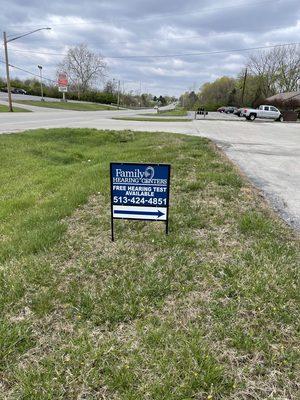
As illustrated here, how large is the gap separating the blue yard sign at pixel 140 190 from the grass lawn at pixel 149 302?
39cm

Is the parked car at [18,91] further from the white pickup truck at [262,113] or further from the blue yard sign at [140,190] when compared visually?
the blue yard sign at [140,190]

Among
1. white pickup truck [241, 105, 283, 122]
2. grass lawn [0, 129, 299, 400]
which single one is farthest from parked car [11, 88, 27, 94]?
grass lawn [0, 129, 299, 400]

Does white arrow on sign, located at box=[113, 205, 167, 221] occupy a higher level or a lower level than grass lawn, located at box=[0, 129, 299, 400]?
higher

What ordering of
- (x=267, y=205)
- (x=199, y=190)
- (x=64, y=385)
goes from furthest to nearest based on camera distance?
(x=199, y=190)
(x=267, y=205)
(x=64, y=385)

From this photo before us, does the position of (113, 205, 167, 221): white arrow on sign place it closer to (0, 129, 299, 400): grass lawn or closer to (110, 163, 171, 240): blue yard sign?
(110, 163, 171, 240): blue yard sign

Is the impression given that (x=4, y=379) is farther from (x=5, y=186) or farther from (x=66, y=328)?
(x=5, y=186)

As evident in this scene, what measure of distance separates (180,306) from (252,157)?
9079 mm

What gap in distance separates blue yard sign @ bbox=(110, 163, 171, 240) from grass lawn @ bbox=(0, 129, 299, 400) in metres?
0.39

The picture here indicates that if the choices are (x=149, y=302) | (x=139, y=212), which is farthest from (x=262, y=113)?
(x=149, y=302)

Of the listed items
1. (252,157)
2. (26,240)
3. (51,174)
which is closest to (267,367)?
(26,240)

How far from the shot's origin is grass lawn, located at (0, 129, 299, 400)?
220cm

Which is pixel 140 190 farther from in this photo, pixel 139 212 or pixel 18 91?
pixel 18 91

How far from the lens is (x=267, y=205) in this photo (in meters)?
5.80

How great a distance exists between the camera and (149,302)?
2994mm
